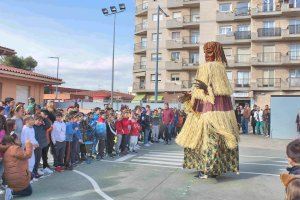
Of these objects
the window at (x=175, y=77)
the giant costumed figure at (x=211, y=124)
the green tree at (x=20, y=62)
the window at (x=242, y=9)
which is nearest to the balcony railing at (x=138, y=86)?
the window at (x=175, y=77)

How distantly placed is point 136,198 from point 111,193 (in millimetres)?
626

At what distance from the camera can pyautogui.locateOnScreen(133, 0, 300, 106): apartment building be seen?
154ft

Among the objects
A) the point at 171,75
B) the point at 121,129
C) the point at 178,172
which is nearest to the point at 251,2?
the point at 171,75

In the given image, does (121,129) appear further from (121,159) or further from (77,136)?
(77,136)

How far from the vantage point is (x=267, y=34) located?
155 feet

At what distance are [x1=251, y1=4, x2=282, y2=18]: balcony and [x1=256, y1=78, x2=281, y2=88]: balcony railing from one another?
710 centimetres

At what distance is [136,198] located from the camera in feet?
25.6

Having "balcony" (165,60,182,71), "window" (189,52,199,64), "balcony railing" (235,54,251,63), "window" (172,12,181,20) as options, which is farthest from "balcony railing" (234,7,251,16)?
"balcony" (165,60,182,71)

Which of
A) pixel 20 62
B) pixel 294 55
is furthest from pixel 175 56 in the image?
pixel 20 62

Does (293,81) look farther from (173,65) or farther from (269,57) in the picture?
(173,65)

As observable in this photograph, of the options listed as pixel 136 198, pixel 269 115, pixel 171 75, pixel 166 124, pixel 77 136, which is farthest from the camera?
pixel 171 75

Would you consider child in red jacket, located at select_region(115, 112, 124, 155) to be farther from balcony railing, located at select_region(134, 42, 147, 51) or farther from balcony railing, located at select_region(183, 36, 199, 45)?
balcony railing, located at select_region(134, 42, 147, 51)

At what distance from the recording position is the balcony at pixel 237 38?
161 ft

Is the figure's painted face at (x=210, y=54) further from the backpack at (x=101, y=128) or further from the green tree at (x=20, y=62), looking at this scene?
the green tree at (x=20, y=62)
